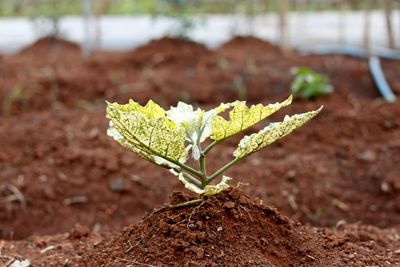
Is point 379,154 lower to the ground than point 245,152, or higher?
lower

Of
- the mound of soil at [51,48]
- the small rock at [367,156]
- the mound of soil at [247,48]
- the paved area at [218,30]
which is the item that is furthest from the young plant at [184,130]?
the mound of soil at [51,48]

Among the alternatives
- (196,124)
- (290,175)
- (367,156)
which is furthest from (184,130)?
(367,156)

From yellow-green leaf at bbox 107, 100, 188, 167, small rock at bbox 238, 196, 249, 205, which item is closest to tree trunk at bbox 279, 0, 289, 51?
small rock at bbox 238, 196, 249, 205

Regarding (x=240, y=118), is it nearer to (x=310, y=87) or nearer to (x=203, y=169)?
(x=203, y=169)

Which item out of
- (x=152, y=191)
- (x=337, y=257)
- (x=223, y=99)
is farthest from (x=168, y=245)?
(x=223, y=99)

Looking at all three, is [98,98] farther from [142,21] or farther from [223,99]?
[142,21]

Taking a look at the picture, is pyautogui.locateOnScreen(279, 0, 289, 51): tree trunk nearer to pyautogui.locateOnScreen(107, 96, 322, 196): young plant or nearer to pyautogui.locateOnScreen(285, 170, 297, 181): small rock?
pyautogui.locateOnScreen(285, 170, 297, 181): small rock
